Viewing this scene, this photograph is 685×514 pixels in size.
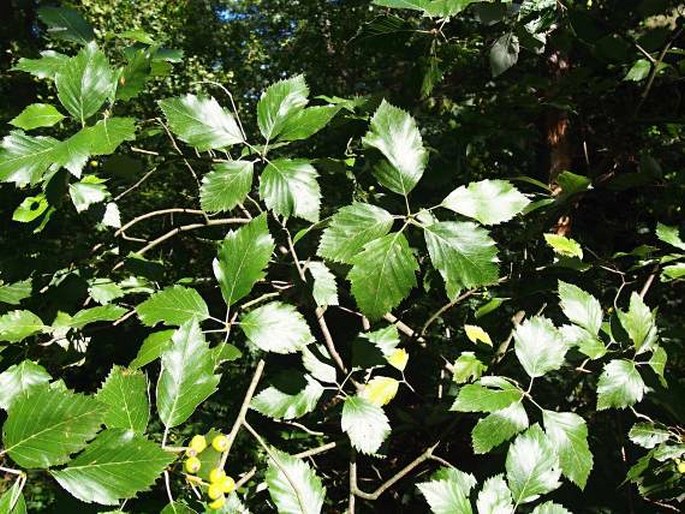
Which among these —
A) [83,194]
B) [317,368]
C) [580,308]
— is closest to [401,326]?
[317,368]

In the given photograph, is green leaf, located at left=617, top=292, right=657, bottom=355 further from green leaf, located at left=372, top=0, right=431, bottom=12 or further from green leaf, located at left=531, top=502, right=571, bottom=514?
green leaf, located at left=372, top=0, right=431, bottom=12

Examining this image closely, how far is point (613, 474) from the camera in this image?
2695mm

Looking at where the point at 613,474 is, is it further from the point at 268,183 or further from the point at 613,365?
the point at 268,183

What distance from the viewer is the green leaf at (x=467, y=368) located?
1118mm

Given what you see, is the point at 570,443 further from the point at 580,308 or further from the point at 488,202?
the point at 488,202

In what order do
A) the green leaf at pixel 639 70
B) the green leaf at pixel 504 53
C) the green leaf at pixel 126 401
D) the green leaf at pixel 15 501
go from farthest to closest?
the green leaf at pixel 639 70, the green leaf at pixel 504 53, the green leaf at pixel 126 401, the green leaf at pixel 15 501

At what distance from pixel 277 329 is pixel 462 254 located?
0.31 m

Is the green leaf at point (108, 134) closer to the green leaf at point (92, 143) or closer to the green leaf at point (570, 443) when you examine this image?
the green leaf at point (92, 143)

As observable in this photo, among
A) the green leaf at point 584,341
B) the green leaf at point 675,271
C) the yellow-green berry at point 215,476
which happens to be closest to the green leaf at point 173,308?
the yellow-green berry at point 215,476

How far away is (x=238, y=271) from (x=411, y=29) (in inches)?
24.7

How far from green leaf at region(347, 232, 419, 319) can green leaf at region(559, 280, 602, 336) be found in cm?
43

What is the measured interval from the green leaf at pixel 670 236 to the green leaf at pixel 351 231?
76 centimetres

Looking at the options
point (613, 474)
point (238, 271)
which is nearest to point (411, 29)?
point (238, 271)

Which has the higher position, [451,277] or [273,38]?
[451,277]
